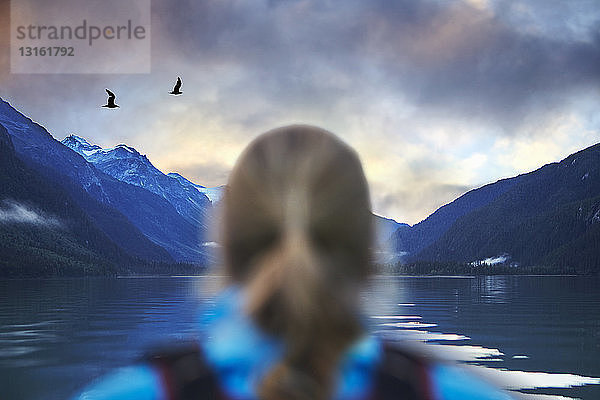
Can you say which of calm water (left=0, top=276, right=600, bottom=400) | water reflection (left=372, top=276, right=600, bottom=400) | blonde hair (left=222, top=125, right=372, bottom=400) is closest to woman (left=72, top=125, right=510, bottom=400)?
blonde hair (left=222, top=125, right=372, bottom=400)

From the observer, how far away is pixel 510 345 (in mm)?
37000

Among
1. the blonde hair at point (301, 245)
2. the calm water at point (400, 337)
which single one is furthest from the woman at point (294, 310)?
the calm water at point (400, 337)

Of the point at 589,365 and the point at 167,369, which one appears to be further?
the point at 589,365

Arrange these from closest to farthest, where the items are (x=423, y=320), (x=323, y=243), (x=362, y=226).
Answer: (x=323, y=243) → (x=362, y=226) → (x=423, y=320)

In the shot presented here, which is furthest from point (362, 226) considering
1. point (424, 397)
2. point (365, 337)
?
point (424, 397)

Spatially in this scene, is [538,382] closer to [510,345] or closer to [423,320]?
[510,345]

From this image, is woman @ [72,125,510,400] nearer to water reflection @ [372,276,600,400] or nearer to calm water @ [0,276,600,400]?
water reflection @ [372,276,600,400]

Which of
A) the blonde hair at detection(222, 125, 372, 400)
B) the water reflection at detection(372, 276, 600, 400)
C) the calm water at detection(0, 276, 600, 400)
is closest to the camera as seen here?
the blonde hair at detection(222, 125, 372, 400)

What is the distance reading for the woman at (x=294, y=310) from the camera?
225 cm

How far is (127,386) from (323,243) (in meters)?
0.81

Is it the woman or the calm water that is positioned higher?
the woman

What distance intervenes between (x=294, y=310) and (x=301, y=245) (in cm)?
25

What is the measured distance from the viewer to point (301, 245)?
2.38 meters

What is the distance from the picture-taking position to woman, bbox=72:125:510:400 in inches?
88.5
